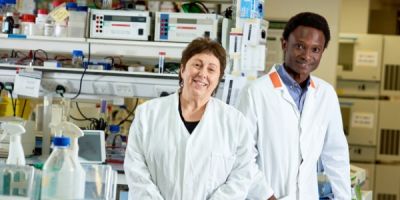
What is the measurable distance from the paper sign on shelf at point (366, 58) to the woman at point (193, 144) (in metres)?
4.62

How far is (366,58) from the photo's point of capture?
6871mm

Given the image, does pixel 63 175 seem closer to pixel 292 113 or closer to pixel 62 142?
pixel 62 142

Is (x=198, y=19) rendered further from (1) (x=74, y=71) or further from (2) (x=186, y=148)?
(2) (x=186, y=148)

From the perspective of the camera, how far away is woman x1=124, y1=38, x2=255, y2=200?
2379mm

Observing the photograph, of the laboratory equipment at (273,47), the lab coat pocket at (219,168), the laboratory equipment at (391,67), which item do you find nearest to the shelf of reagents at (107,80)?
the lab coat pocket at (219,168)

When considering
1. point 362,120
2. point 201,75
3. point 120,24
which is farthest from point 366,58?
point 201,75

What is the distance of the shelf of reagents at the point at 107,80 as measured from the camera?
386cm

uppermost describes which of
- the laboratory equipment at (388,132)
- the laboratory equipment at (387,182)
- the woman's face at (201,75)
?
the woman's face at (201,75)

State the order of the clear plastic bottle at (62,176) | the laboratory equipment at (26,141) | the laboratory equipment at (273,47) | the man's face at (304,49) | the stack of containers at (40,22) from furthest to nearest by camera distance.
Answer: the laboratory equipment at (273,47)
the stack of containers at (40,22)
the laboratory equipment at (26,141)
the man's face at (304,49)
the clear plastic bottle at (62,176)

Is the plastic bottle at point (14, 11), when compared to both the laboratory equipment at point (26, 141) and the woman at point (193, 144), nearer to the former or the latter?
the laboratory equipment at point (26, 141)

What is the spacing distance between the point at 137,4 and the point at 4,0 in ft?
2.63

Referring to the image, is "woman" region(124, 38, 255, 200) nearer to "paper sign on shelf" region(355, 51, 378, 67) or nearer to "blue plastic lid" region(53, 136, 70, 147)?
"blue plastic lid" region(53, 136, 70, 147)

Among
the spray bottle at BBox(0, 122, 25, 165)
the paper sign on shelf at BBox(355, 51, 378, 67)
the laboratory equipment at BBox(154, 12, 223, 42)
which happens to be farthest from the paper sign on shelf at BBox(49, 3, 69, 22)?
the paper sign on shelf at BBox(355, 51, 378, 67)

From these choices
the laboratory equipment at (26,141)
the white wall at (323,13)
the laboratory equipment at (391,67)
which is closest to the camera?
the laboratory equipment at (26,141)
